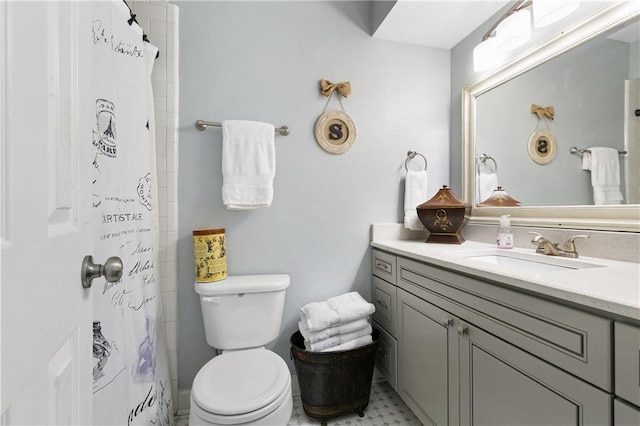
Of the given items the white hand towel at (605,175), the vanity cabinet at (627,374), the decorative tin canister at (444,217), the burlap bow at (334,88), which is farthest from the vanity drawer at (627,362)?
the burlap bow at (334,88)

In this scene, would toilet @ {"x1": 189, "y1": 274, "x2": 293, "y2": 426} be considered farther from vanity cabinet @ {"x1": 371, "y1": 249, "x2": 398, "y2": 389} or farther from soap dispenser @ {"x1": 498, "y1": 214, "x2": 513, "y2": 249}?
soap dispenser @ {"x1": 498, "y1": 214, "x2": 513, "y2": 249}

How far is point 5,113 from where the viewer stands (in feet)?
1.03

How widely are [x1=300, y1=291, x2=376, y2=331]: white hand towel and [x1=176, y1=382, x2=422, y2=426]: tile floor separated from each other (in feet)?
1.53

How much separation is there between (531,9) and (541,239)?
110cm

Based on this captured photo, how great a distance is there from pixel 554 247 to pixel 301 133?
1311mm

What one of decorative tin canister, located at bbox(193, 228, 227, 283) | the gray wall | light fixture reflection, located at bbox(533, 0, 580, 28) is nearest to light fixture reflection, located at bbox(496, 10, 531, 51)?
light fixture reflection, located at bbox(533, 0, 580, 28)

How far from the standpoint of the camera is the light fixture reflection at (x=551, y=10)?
108cm

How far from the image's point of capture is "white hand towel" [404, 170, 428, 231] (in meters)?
1.74

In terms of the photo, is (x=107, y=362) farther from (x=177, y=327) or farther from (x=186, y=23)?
(x=186, y=23)

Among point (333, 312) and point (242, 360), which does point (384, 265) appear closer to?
point (333, 312)

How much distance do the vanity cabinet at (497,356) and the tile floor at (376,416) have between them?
0.52ft

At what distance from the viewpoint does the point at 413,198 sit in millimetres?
1739

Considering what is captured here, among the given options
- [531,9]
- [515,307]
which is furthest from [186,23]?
[515,307]

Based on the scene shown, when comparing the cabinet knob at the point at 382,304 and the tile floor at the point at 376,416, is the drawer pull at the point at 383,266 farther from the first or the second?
the tile floor at the point at 376,416
